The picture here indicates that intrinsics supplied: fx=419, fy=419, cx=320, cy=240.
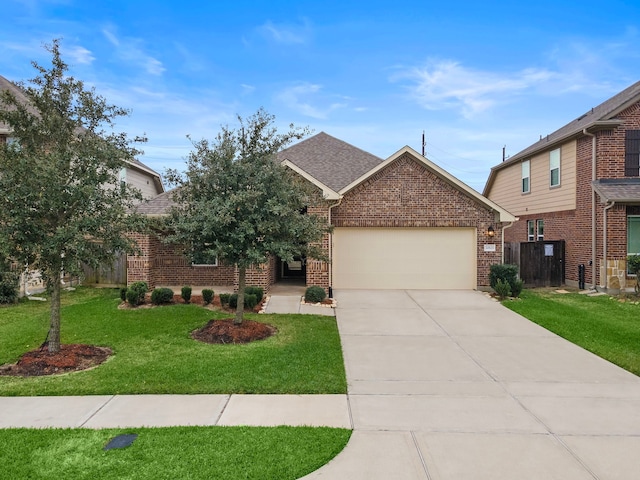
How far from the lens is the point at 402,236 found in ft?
47.6

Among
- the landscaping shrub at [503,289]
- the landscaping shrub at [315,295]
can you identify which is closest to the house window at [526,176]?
A: the landscaping shrub at [503,289]

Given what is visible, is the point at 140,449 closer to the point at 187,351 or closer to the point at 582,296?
the point at 187,351

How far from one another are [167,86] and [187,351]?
50.6ft

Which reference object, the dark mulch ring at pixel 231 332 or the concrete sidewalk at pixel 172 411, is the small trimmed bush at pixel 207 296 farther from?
the concrete sidewalk at pixel 172 411

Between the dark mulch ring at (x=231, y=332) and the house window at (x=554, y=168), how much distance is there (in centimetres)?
1389

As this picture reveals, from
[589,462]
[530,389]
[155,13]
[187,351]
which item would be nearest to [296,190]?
[187,351]

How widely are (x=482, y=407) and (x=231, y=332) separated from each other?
4.92 m

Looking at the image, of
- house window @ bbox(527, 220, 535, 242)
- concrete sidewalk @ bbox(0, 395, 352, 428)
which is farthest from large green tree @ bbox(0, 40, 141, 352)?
house window @ bbox(527, 220, 535, 242)

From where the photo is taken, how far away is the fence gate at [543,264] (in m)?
16.1

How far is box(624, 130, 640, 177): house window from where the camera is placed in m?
14.5

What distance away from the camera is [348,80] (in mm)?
18375

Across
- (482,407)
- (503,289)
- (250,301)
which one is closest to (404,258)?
(503,289)

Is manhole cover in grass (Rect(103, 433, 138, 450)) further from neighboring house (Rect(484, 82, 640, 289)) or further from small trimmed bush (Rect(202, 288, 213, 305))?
neighboring house (Rect(484, 82, 640, 289))

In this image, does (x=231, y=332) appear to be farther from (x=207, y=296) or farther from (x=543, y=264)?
(x=543, y=264)
